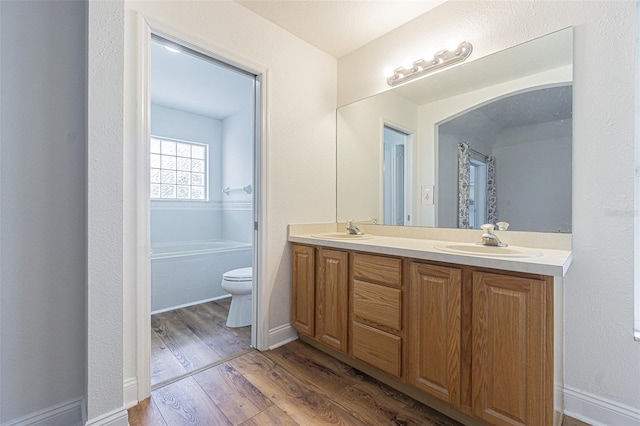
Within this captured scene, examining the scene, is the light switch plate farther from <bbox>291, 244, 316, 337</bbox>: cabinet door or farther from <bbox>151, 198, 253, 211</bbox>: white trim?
<bbox>151, 198, 253, 211</bbox>: white trim

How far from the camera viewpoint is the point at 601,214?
1369 millimetres

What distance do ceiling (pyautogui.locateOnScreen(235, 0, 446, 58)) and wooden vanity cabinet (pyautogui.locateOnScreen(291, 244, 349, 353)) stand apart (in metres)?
1.67

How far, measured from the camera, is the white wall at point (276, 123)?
5.00 ft

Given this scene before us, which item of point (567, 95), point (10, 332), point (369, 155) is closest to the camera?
point (10, 332)

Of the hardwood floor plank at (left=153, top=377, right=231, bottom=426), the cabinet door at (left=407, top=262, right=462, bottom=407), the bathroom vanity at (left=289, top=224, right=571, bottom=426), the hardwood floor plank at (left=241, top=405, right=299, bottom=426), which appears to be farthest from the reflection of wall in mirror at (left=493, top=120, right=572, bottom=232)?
the hardwood floor plank at (left=153, top=377, right=231, bottom=426)

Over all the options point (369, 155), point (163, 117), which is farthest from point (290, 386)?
point (163, 117)

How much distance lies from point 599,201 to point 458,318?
0.90m

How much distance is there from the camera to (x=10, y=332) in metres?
1.25

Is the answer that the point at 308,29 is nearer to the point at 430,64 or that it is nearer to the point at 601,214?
the point at 430,64

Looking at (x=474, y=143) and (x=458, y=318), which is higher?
(x=474, y=143)

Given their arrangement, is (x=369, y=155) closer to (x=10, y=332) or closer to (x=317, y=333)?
(x=317, y=333)

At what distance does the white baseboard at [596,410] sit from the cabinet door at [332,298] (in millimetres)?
1185

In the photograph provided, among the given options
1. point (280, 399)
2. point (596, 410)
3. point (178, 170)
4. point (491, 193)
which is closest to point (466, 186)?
point (491, 193)

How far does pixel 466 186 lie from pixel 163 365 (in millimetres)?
2339
